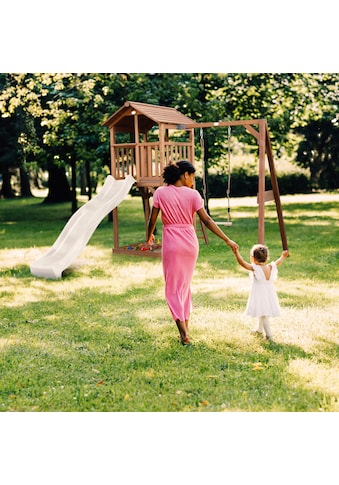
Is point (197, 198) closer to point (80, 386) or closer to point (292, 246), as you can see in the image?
point (80, 386)

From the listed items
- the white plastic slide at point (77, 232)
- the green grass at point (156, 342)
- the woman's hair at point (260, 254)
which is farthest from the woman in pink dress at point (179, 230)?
the white plastic slide at point (77, 232)

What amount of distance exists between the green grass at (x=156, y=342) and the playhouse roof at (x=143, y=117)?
3.00 m

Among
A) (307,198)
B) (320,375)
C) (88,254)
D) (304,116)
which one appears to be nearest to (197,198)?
(320,375)

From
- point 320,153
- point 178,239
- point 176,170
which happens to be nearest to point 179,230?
point 178,239

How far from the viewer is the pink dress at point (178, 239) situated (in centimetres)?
561

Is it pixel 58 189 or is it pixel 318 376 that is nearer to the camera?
pixel 318 376

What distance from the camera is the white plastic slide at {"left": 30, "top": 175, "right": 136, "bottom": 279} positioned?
968 cm

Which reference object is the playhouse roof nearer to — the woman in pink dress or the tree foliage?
the tree foliage

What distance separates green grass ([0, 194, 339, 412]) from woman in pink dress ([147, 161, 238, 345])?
1.74 ft

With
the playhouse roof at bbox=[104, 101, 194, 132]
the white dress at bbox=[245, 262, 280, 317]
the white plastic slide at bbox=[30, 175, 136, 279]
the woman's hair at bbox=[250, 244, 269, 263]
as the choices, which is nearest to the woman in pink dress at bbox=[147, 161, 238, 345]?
the woman's hair at bbox=[250, 244, 269, 263]

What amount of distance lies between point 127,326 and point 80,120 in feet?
35.8

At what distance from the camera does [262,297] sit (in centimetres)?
575

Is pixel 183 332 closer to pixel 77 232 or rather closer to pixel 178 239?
pixel 178 239

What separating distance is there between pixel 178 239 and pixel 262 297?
109 centimetres
